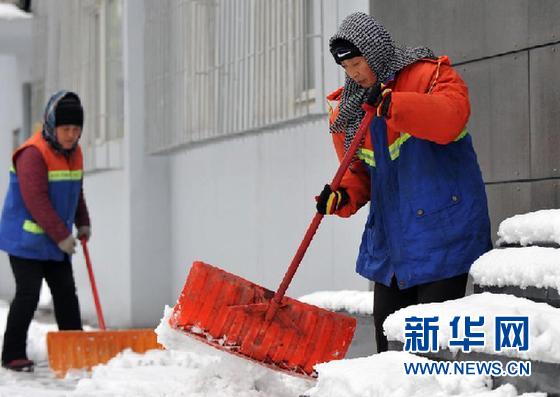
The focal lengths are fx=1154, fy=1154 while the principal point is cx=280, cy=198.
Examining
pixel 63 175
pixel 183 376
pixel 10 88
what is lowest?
pixel 183 376

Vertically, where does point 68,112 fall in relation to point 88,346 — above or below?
above

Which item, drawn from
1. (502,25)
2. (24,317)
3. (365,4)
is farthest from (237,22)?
(502,25)

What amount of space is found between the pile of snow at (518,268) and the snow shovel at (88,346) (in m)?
3.12

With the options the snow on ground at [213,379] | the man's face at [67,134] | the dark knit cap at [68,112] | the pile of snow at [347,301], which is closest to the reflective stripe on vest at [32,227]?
the man's face at [67,134]

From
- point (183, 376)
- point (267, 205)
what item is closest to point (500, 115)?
point (183, 376)

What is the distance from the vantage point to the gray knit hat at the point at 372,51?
12.7 ft

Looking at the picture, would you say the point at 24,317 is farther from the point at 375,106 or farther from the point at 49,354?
the point at 375,106

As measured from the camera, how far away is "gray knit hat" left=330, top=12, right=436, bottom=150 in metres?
3.88

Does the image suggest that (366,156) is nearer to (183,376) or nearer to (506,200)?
(506,200)

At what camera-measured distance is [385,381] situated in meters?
3.37

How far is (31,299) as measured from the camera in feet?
21.7

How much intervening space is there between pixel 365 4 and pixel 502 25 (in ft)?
3.78

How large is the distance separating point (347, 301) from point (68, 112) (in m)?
2.06

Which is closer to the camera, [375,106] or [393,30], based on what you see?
[375,106]
